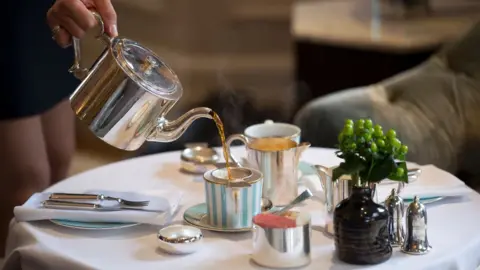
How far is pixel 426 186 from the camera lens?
1.36 meters

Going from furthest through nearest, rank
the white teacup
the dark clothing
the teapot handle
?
the dark clothing < the white teacup < the teapot handle

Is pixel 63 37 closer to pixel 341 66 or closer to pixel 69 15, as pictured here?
pixel 69 15

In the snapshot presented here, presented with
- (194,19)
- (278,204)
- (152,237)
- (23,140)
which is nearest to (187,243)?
(152,237)

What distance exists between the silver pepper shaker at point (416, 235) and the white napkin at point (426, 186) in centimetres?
15

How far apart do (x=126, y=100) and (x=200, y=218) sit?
22 cm

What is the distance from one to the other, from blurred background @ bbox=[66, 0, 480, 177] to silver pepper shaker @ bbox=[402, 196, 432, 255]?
1.45m

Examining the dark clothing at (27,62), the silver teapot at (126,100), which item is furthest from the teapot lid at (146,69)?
the dark clothing at (27,62)

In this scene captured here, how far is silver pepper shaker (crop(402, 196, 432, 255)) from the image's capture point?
112 centimetres

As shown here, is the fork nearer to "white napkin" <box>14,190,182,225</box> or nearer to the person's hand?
"white napkin" <box>14,190,182,225</box>

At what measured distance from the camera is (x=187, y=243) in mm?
1139

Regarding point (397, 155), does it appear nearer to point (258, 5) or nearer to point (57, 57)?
point (57, 57)

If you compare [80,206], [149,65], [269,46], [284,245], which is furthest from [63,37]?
[269,46]

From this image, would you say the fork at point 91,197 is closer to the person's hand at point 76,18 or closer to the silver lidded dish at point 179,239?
the silver lidded dish at point 179,239

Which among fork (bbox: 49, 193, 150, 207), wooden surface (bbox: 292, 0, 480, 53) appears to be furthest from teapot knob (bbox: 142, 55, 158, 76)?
wooden surface (bbox: 292, 0, 480, 53)
